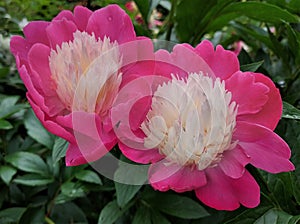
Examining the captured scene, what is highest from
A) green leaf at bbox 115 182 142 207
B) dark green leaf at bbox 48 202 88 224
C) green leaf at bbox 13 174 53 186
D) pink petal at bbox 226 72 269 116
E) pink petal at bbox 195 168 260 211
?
pink petal at bbox 226 72 269 116

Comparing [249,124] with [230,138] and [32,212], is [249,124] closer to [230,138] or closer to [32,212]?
[230,138]

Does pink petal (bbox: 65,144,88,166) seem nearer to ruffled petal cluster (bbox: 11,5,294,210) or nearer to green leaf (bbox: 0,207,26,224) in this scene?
ruffled petal cluster (bbox: 11,5,294,210)

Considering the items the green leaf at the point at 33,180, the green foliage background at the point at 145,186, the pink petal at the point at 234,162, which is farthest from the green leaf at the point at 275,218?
the green leaf at the point at 33,180

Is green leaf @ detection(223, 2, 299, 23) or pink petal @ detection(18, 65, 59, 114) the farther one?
green leaf @ detection(223, 2, 299, 23)

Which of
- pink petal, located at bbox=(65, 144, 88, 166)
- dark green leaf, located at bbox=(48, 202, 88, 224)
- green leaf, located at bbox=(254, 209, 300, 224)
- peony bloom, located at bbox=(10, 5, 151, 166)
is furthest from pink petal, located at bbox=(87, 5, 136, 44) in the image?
dark green leaf, located at bbox=(48, 202, 88, 224)

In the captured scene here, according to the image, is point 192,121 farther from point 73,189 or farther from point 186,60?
point 73,189

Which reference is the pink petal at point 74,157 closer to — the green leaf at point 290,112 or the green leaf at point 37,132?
the green leaf at point 290,112
